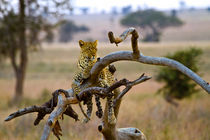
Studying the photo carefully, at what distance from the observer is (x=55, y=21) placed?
53.0 ft

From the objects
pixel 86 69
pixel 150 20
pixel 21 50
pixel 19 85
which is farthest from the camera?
pixel 150 20

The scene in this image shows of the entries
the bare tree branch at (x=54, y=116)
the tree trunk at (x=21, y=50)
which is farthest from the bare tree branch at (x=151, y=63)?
the tree trunk at (x=21, y=50)

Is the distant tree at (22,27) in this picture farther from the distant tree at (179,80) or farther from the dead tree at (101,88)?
the dead tree at (101,88)

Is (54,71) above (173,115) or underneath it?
underneath

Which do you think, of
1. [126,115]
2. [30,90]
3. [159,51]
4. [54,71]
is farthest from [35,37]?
[159,51]

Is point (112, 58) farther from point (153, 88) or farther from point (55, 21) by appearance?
point (153, 88)

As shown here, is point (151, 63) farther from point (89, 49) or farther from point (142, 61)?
point (89, 49)

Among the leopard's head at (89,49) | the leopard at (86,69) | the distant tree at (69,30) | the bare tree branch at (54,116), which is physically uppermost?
the leopard's head at (89,49)

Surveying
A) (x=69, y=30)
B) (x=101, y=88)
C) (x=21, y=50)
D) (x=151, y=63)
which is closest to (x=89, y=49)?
(x=101, y=88)

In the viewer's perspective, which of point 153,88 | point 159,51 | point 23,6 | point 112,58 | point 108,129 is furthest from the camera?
point 159,51

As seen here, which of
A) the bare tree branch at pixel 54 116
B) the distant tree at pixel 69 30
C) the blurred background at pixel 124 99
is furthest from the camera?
the distant tree at pixel 69 30

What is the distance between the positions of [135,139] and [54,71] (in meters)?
29.6

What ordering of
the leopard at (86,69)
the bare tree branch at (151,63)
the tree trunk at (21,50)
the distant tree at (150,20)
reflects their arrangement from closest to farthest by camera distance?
the bare tree branch at (151,63) < the leopard at (86,69) < the tree trunk at (21,50) < the distant tree at (150,20)

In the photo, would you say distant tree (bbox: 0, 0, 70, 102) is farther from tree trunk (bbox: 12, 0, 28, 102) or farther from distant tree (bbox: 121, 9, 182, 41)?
distant tree (bbox: 121, 9, 182, 41)
